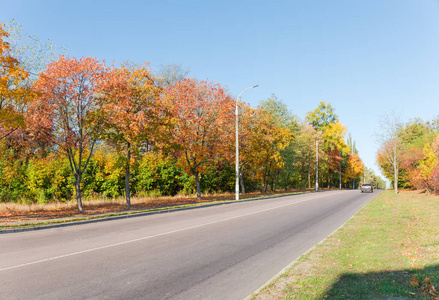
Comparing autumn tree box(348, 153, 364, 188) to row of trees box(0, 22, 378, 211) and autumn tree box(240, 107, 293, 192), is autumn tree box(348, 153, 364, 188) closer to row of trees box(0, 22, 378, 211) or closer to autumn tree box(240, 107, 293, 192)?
row of trees box(0, 22, 378, 211)

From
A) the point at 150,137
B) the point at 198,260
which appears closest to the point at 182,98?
the point at 150,137

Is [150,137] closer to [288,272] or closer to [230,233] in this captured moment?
[230,233]

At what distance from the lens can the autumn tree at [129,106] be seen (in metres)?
17.3

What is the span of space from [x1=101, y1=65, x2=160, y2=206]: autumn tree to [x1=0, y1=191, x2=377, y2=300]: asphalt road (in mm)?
7764

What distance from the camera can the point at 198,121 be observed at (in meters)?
25.0

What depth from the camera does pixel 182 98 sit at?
24.8 m

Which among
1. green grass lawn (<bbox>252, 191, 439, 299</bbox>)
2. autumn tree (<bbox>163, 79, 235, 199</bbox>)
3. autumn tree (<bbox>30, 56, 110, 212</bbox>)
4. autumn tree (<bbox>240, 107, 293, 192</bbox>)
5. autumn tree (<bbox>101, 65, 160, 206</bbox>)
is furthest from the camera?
autumn tree (<bbox>240, 107, 293, 192</bbox>)

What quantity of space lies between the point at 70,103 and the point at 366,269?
54.8ft

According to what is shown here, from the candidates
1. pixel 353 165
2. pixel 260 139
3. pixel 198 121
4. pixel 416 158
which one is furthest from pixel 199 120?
pixel 353 165

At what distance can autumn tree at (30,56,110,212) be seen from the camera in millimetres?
15781

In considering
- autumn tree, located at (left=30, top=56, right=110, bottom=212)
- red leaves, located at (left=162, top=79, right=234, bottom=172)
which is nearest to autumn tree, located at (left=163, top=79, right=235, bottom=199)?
red leaves, located at (left=162, top=79, right=234, bottom=172)

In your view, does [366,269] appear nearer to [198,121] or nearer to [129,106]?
[129,106]

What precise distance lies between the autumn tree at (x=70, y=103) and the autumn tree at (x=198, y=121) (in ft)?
22.1

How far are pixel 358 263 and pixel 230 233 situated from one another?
4.56 meters
